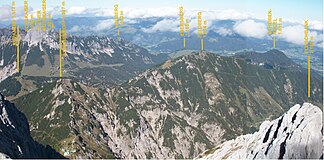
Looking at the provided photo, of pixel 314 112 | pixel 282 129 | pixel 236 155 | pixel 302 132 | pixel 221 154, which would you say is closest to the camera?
pixel 302 132

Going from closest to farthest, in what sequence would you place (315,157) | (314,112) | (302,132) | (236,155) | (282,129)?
1. (315,157)
2. (302,132)
3. (314,112)
4. (282,129)
5. (236,155)

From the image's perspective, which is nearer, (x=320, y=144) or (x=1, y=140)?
(x=320, y=144)

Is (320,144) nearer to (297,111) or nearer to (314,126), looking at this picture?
(314,126)

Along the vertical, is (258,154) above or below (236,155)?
above

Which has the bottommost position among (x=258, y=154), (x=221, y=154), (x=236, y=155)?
(x=221, y=154)

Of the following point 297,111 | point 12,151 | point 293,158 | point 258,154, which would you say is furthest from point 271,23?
point 12,151

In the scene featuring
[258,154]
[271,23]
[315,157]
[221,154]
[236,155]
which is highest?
[271,23]

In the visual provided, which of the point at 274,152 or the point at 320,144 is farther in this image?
the point at 274,152

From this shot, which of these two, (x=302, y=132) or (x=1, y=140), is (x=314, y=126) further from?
(x=1, y=140)

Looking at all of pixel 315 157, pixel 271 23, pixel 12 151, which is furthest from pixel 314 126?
pixel 12 151
